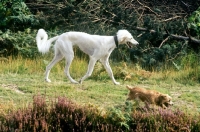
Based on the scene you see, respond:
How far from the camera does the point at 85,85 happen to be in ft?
36.8

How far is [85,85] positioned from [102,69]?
4.40 feet

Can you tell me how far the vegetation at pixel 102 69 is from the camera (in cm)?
780

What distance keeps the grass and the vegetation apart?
0.02 m

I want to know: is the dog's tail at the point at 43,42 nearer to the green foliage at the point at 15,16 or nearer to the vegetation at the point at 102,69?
the vegetation at the point at 102,69

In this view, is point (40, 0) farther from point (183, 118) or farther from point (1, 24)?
point (183, 118)

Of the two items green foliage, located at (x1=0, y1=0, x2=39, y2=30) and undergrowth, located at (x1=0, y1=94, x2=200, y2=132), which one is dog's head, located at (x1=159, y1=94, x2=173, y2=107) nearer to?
undergrowth, located at (x1=0, y1=94, x2=200, y2=132)

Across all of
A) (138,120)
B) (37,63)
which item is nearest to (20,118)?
(138,120)

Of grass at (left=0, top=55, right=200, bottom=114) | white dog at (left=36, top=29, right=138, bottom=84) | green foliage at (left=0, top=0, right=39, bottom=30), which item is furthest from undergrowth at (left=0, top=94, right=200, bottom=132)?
green foliage at (left=0, top=0, right=39, bottom=30)

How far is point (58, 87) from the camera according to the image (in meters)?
10.5

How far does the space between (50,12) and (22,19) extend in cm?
87

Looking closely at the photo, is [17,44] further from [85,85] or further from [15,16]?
[85,85]

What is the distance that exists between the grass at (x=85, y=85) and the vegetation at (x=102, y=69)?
0.06 feet

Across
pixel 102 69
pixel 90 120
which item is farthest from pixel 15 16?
pixel 90 120

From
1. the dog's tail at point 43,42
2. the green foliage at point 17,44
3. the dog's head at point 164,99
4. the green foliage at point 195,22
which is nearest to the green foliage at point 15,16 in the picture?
the green foliage at point 17,44
